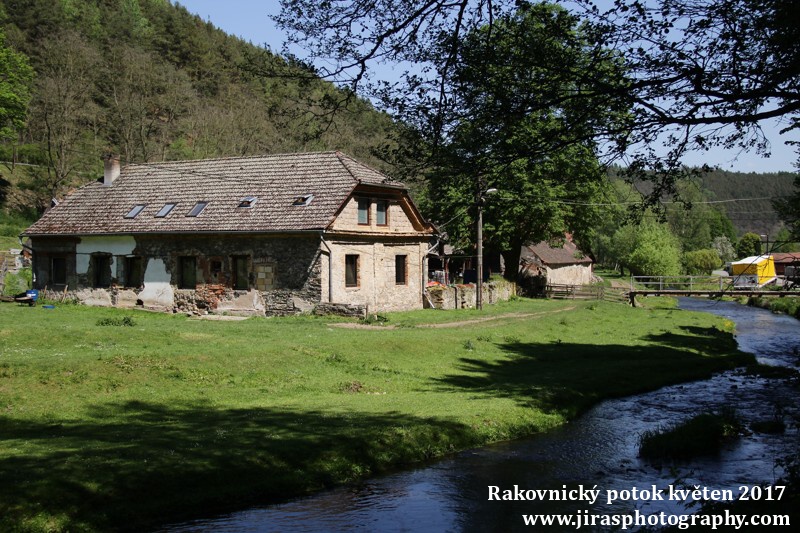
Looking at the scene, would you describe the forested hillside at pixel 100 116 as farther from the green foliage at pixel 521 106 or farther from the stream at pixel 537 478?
the green foliage at pixel 521 106

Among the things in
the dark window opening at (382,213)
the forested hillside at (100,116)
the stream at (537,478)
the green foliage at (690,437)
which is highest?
the forested hillside at (100,116)

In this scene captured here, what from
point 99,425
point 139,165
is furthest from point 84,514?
point 139,165

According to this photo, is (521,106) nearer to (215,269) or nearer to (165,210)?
(215,269)

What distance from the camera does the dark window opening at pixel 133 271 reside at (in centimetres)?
3484

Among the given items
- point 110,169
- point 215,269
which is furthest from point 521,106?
point 110,169

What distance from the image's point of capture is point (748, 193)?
531 ft

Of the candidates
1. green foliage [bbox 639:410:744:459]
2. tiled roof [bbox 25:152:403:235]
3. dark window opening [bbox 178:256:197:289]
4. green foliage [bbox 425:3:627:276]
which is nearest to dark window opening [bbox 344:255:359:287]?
tiled roof [bbox 25:152:403:235]

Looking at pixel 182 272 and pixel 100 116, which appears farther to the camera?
pixel 100 116

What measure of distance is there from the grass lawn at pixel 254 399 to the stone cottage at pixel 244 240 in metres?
3.41

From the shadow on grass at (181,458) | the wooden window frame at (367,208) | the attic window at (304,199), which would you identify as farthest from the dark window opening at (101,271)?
the shadow on grass at (181,458)

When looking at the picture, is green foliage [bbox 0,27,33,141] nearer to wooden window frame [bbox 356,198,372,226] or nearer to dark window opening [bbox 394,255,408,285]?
wooden window frame [bbox 356,198,372,226]

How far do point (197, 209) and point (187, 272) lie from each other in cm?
316

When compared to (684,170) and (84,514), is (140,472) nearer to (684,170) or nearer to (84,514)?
(84,514)

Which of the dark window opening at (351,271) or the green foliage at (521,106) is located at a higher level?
the green foliage at (521,106)
